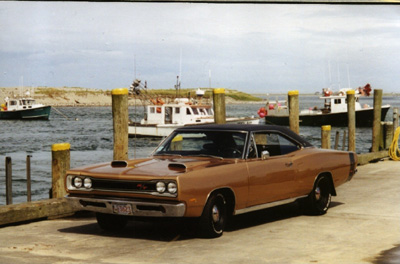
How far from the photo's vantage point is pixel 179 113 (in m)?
46.5

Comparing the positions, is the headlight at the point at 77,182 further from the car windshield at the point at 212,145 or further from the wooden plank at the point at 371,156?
the wooden plank at the point at 371,156

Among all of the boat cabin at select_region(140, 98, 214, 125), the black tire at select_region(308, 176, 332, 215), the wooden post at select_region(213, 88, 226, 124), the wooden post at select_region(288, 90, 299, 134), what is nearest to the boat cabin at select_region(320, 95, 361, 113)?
the boat cabin at select_region(140, 98, 214, 125)

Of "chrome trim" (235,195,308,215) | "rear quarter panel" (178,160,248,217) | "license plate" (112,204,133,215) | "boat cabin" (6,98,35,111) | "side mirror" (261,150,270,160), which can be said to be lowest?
"chrome trim" (235,195,308,215)

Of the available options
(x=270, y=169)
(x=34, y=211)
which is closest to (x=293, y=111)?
(x=270, y=169)

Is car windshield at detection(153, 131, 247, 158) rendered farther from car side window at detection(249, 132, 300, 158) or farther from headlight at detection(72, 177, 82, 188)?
headlight at detection(72, 177, 82, 188)

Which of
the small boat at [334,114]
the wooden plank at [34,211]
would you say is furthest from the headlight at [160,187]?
the small boat at [334,114]

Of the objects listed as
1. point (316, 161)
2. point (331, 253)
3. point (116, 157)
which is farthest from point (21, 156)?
point (331, 253)

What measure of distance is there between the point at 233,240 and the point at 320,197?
8.19 ft

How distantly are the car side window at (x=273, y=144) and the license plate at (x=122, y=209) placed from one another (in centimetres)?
213

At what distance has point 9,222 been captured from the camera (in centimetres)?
902

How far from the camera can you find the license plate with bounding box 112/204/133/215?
7.74 m

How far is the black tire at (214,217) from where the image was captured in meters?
7.84

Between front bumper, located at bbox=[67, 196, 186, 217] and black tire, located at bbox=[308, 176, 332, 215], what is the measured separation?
2848mm

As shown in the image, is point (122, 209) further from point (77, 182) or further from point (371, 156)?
point (371, 156)
